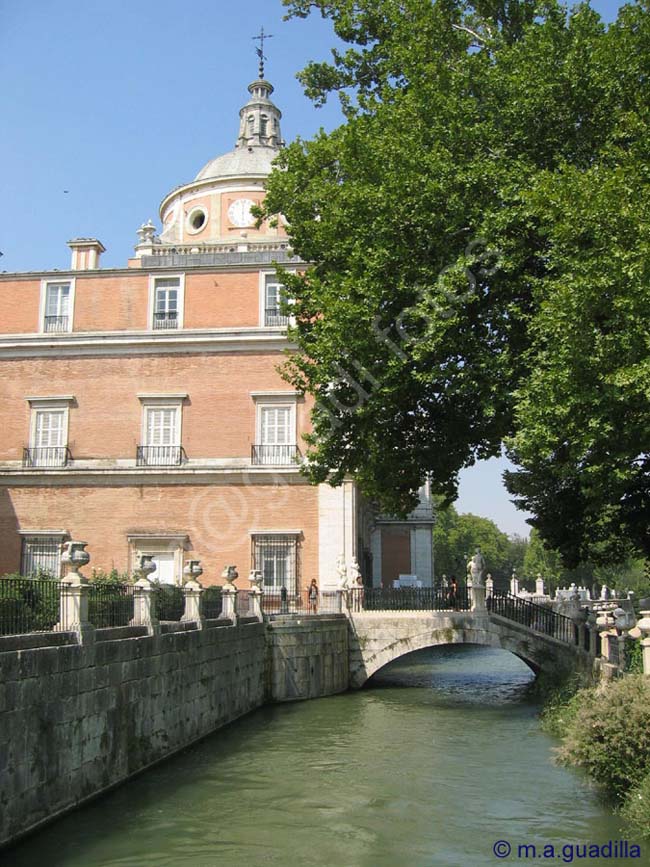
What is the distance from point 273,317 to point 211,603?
42.5 ft

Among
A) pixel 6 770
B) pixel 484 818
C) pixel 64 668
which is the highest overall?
pixel 64 668

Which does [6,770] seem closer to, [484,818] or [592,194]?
[484,818]

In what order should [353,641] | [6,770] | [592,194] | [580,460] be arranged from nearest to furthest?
[6,770] < [592,194] < [580,460] < [353,641]

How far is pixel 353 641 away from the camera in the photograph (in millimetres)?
27781

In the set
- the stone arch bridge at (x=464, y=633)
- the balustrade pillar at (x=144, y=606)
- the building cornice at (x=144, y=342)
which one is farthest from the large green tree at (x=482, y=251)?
the building cornice at (x=144, y=342)

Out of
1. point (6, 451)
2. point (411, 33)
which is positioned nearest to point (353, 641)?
point (6, 451)

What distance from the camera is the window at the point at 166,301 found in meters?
33.2

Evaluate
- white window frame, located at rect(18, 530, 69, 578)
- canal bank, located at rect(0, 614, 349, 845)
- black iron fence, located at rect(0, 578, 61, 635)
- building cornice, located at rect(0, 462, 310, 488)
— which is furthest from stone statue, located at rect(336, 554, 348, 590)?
black iron fence, located at rect(0, 578, 61, 635)

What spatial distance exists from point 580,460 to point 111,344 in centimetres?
1954

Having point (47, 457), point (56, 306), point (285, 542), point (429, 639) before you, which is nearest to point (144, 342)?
point (56, 306)

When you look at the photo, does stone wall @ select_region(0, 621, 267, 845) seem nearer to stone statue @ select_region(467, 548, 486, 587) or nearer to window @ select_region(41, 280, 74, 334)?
stone statue @ select_region(467, 548, 486, 587)

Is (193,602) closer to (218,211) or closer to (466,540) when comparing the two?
(218,211)

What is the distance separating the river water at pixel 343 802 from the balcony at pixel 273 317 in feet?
47.0

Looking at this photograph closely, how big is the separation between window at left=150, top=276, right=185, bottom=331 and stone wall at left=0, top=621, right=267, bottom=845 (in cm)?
1471
